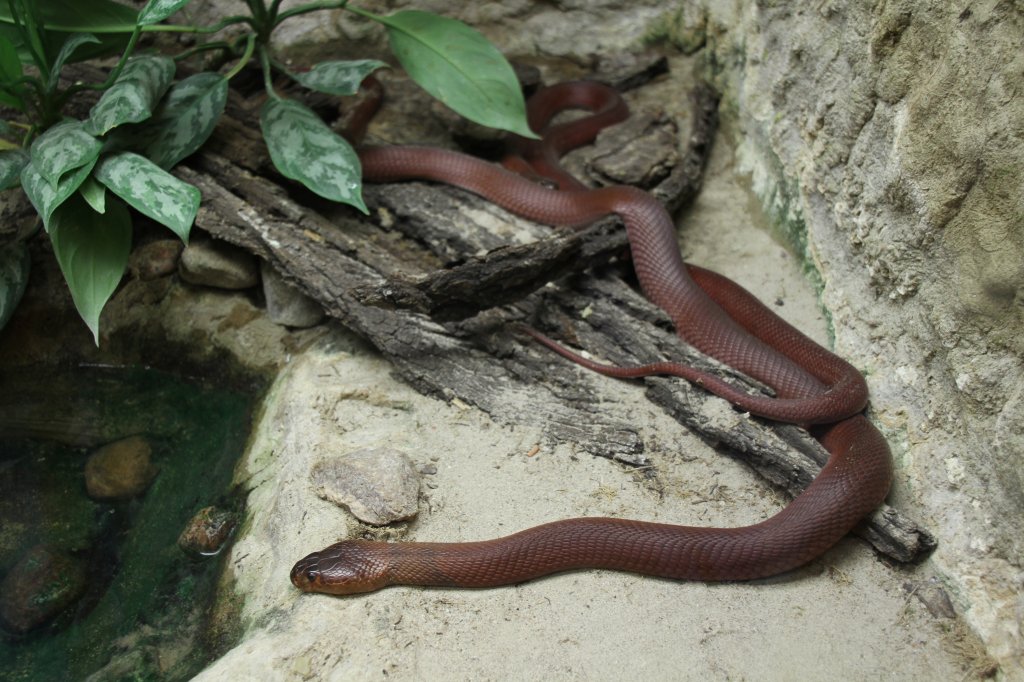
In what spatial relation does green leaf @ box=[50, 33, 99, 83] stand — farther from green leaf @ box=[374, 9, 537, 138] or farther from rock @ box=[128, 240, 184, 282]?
green leaf @ box=[374, 9, 537, 138]

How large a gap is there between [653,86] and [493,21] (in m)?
0.85

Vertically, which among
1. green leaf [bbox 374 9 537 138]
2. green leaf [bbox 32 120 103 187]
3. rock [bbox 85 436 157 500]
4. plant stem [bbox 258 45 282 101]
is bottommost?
rock [bbox 85 436 157 500]

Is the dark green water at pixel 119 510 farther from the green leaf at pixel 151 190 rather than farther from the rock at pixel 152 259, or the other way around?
the green leaf at pixel 151 190

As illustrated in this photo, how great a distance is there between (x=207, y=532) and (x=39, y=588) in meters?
0.44

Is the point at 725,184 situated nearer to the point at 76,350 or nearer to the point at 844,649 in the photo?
the point at 844,649

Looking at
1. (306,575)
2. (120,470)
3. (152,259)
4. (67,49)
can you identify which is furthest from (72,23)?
(306,575)

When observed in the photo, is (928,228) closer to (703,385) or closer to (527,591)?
(703,385)

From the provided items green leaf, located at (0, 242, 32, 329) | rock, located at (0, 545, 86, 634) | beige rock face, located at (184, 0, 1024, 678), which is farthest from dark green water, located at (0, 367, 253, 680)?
beige rock face, located at (184, 0, 1024, 678)

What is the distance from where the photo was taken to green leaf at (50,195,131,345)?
2516 mm

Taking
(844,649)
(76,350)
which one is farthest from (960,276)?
(76,350)

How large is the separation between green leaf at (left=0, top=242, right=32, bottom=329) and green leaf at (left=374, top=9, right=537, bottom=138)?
4.90 ft

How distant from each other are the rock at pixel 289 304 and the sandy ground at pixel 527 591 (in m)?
0.26

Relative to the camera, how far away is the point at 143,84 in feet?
8.70

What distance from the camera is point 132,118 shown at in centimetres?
250
